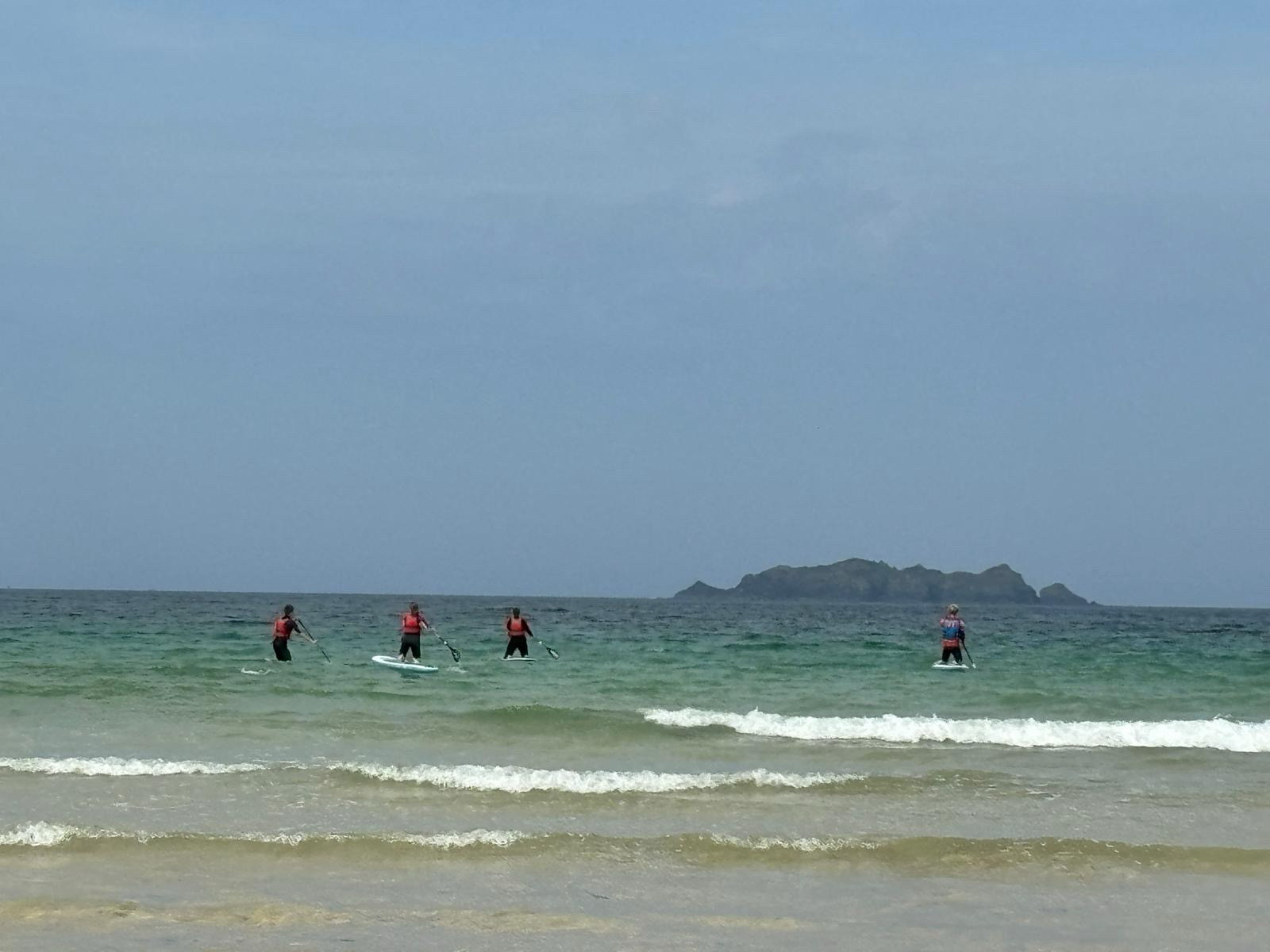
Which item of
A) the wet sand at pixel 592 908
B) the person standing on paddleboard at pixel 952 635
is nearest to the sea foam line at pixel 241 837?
the wet sand at pixel 592 908

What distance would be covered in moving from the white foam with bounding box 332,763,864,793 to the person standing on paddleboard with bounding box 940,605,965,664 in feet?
61.6

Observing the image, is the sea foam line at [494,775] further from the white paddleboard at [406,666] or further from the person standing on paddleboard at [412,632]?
the person standing on paddleboard at [412,632]

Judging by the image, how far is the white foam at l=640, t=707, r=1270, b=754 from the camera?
18.8 m

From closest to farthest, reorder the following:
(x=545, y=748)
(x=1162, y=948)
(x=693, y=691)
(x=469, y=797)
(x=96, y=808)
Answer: (x=1162, y=948) → (x=96, y=808) → (x=469, y=797) → (x=545, y=748) → (x=693, y=691)

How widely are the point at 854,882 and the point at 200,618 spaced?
56879 mm

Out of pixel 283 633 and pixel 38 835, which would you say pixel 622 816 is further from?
pixel 283 633

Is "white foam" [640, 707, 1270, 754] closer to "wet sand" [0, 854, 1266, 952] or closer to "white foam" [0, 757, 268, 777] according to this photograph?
"white foam" [0, 757, 268, 777]

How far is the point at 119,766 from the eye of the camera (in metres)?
14.7

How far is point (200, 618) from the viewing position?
2478 inches

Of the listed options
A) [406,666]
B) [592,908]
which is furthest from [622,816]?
[406,666]

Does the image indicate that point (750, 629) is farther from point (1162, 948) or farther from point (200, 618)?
point (1162, 948)

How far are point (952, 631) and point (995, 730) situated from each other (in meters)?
13.5

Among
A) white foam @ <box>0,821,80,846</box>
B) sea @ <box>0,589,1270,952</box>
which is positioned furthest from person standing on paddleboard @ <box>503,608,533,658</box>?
white foam @ <box>0,821,80,846</box>

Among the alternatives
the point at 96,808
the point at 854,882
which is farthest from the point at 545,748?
the point at 854,882
